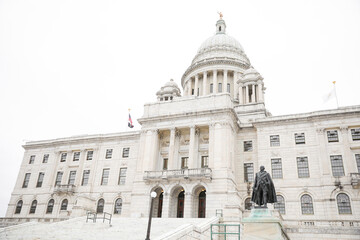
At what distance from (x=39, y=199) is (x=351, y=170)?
1685 inches

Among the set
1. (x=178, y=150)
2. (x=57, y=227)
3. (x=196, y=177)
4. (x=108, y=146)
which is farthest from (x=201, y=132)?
(x=57, y=227)

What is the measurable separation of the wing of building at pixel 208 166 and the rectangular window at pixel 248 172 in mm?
121

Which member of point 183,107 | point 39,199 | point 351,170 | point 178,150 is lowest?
point 39,199

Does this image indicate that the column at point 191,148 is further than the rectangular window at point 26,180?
No

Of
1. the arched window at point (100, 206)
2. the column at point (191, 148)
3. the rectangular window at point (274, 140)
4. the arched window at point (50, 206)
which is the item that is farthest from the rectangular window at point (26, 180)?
the rectangular window at point (274, 140)

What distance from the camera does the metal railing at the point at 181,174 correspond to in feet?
107

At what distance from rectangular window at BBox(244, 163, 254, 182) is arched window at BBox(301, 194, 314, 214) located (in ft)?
20.4

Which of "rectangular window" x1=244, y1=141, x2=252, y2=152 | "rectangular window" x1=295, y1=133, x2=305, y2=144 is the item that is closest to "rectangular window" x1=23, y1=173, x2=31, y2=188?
"rectangular window" x1=244, y1=141, x2=252, y2=152

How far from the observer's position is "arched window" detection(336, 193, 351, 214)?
3017cm

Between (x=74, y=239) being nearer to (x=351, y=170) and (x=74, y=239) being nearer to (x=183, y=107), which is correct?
(x=183, y=107)

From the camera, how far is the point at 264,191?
573 inches

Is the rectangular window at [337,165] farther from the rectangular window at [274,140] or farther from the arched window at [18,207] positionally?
the arched window at [18,207]

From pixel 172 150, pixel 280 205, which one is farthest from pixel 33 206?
pixel 280 205

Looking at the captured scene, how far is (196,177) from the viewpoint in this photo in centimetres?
3281
